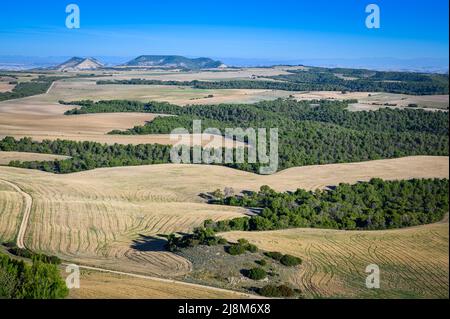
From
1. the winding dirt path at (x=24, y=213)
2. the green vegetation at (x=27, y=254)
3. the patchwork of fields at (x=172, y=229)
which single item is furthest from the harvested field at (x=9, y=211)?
the green vegetation at (x=27, y=254)

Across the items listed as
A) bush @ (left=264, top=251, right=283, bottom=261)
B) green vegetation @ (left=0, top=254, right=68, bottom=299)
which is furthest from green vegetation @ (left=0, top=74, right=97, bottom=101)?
green vegetation @ (left=0, top=254, right=68, bottom=299)

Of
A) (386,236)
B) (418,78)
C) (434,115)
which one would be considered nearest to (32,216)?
(386,236)

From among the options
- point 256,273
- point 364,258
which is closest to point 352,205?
point 364,258

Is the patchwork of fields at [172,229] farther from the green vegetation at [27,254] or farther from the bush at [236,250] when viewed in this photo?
Answer: the bush at [236,250]

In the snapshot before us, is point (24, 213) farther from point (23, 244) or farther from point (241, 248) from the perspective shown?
point (241, 248)

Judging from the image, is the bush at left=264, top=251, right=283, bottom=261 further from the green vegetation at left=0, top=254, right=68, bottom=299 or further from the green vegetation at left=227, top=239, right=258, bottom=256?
the green vegetation at left=0, top=254, right=68, bottom=299
